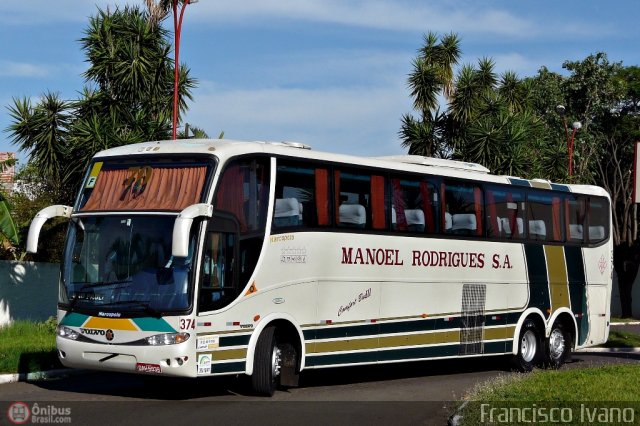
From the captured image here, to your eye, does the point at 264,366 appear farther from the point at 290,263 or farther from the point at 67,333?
the point at 67,333

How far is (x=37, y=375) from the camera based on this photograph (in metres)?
16.3

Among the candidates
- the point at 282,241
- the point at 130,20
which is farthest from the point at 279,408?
the point at 130,20

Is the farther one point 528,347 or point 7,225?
point 7,225

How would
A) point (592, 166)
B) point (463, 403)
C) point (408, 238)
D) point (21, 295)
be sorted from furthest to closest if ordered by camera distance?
point (592, 166), point (21, 295), point (408, 238), point (463, 403)

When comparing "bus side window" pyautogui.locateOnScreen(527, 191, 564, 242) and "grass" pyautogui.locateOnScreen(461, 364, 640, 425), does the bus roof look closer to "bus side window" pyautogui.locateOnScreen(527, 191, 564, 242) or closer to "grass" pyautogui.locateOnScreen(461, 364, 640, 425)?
"bus side window" pyautogui.locateOnScreen(527, 191, 564, 242)

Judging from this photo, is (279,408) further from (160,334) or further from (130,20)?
(130,20)

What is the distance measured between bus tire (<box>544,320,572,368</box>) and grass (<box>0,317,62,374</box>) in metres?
9.45

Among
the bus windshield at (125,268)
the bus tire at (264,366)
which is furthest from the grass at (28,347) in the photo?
the bus tire at (264,366)

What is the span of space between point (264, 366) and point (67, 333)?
105 inches

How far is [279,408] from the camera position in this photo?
43.7 ft

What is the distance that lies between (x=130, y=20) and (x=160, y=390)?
50.5 feet

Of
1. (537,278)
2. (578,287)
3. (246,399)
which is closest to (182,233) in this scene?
(246,399)

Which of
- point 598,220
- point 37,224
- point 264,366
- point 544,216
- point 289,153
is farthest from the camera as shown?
point 598,220

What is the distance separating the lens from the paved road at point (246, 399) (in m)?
12.4
